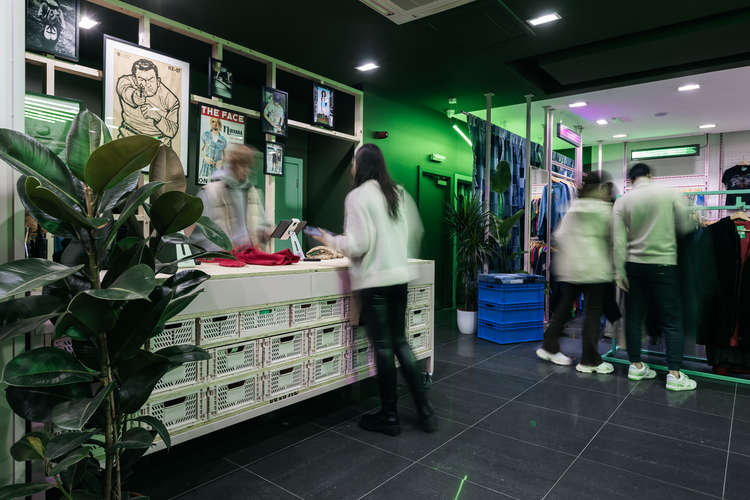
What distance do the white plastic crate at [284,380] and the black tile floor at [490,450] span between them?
27 cm

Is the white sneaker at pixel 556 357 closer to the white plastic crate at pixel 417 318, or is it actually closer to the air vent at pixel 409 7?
the white plastic crate at pixel 417 318

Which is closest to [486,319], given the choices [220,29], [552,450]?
[552,450]

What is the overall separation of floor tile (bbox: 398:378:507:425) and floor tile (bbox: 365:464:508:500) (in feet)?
2.17

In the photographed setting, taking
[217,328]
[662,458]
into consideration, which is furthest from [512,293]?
[217,328]

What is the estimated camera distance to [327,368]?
8.54 feet

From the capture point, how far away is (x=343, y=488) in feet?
6.27

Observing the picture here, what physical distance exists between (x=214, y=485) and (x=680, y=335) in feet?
10.6

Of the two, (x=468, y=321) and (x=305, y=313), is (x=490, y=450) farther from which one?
(x=468, y=321)

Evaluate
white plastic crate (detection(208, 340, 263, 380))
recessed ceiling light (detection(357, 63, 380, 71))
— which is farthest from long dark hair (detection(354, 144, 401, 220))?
recessed ceiling light (detection(357, 63, 380, 71))

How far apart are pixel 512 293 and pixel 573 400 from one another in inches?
65.4

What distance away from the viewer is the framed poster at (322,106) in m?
4.49

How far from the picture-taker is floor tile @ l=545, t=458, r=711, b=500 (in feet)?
6.15

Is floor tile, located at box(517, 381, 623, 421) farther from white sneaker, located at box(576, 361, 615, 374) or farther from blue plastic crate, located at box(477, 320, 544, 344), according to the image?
blue plastic crate, located at box(477, 320, 544, 344)

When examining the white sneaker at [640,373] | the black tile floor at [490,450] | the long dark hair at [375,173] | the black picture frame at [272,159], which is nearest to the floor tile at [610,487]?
the black tile floor at [490,450]
